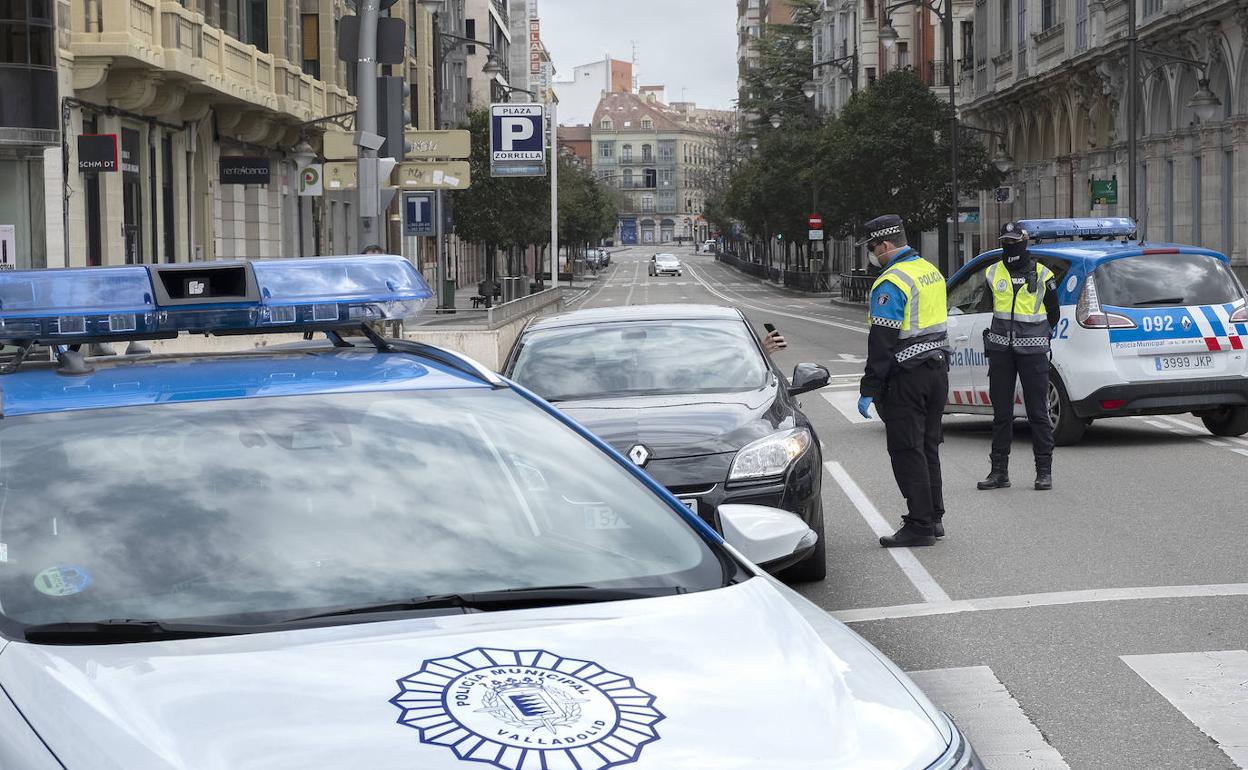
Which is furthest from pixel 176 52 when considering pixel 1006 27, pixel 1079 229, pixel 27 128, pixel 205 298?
pixel 1006 27

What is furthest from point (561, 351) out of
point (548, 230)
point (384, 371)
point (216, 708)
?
point (548, 230)

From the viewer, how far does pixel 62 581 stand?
3.50m

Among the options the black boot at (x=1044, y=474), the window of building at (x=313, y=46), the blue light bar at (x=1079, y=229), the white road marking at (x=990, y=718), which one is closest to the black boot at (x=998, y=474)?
the black boot at (x=1044, y=474)

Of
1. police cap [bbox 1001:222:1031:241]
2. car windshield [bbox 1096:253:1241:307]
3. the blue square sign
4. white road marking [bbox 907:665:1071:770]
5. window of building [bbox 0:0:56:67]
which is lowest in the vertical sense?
white road marking [bbox 907:665:1071:770]

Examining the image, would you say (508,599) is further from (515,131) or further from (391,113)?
(515,131)

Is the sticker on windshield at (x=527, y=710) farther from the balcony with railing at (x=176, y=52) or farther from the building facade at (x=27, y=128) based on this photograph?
the balcony with railing at (x=176, y=52)

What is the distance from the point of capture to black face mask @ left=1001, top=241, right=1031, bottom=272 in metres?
12.7

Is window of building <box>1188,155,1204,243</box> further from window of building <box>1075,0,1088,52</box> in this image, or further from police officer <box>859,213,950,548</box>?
police officer <box>859,213,950,548</box>

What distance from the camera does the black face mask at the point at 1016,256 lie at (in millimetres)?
12711

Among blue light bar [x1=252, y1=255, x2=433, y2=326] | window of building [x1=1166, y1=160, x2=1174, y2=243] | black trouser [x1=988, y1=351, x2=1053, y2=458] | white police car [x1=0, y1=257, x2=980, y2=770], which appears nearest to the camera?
white police car [x1=0, y1=257, x2=980, y2=770]

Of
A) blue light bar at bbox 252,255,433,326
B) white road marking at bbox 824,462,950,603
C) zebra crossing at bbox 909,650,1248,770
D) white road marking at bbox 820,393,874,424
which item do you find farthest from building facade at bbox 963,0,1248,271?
blue light bar at bbox 252,255,433,326

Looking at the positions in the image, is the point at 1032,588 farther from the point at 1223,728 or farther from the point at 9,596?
the point at 9,596

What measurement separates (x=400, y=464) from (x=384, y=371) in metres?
0.48

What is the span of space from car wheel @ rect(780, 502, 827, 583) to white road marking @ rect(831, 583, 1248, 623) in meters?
0.60
